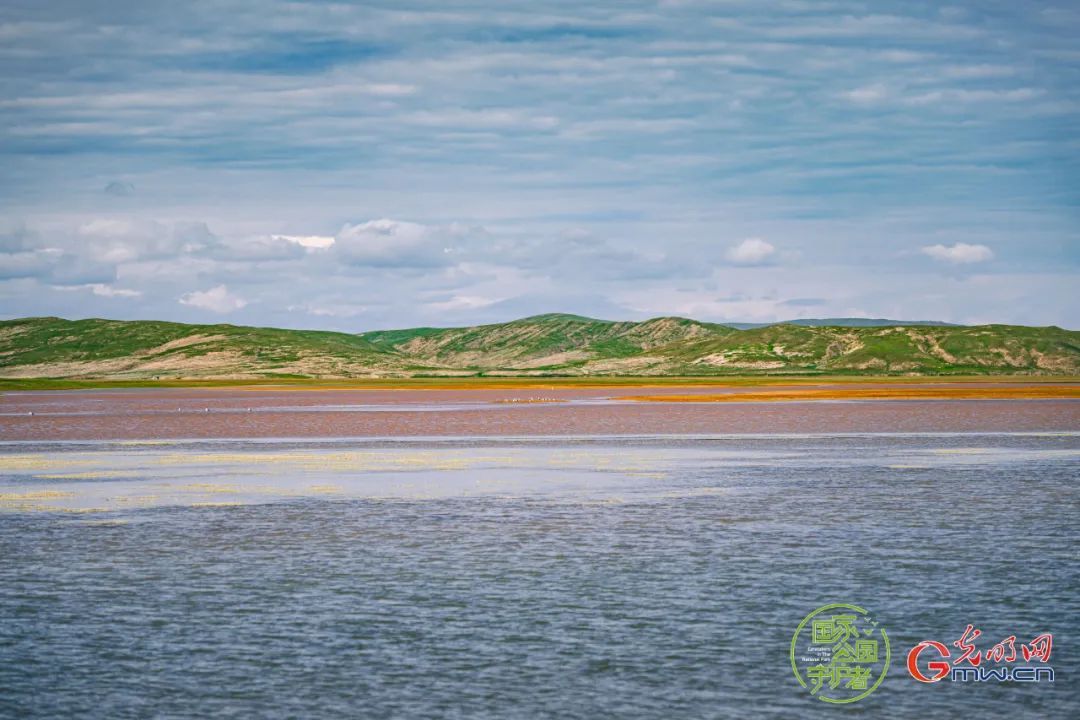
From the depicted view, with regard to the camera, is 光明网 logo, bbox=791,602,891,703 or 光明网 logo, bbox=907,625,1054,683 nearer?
光明网 logo, bbox=791,602,891,703

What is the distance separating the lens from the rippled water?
46.2ft

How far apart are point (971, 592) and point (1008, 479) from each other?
746 inches

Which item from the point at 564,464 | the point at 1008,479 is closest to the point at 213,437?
the point at 564,464

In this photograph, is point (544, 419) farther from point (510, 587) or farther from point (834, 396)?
point (510, 587)

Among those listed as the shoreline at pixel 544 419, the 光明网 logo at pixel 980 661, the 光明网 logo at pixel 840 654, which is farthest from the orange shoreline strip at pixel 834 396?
the 光明网 logo at pixel 980 661

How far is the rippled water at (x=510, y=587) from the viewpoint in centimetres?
1408

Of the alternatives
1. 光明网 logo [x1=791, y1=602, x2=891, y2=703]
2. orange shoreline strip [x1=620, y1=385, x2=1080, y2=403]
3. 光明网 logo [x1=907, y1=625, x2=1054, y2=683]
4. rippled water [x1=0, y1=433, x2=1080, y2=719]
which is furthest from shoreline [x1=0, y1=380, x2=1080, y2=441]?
光明网 logo [x1=907, y1=625, x2=1054, y2=683]

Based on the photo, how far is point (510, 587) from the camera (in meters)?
20.1

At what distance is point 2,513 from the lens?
1201 inches

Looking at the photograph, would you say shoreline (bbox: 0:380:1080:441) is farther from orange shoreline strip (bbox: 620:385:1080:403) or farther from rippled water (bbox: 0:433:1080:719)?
rippled water (bbox: 0:433:1080:719)

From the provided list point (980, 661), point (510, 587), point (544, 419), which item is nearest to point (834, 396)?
point (544, 419)

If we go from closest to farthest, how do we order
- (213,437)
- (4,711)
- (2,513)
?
(4,711) < (2,513) < (213,437)

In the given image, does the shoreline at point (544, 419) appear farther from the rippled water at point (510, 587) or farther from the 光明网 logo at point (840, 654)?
the 光明网 logo at point (840, 654)

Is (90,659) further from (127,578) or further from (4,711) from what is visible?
(127,578)
